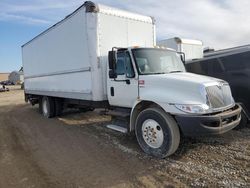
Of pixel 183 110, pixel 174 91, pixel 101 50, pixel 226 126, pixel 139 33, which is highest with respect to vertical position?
pixel 139 33

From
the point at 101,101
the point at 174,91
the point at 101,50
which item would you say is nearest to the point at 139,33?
the point at 101,50

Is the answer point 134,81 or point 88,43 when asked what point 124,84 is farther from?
point 88,43

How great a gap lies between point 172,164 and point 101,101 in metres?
2.89

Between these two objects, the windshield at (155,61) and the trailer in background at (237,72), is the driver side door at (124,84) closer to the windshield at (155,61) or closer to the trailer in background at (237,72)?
the windshield at (155,61)

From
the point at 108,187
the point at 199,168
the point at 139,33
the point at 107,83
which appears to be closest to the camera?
the point at 108,187

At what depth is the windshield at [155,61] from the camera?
20.6ft

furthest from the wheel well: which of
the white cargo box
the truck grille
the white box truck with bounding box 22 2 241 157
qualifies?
the truck grille

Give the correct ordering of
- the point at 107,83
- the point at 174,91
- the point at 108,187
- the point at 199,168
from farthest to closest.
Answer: the point at 107,83 → the point at 174,91 → the point at 199,168 → the point at 108,187

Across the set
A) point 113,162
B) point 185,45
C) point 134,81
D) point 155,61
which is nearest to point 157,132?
point 113,162

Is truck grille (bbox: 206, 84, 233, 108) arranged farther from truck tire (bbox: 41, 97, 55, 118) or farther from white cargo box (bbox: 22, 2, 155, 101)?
truck tire (bbox: 41, 97, 55, 118)

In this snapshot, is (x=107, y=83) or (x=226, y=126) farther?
(x=107, y=83)

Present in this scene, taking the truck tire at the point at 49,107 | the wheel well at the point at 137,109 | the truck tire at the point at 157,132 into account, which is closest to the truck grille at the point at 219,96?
the truck tire at the point at 157,132

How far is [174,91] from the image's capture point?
18.1 ft

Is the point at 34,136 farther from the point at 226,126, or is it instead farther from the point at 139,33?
the point at 226,126
